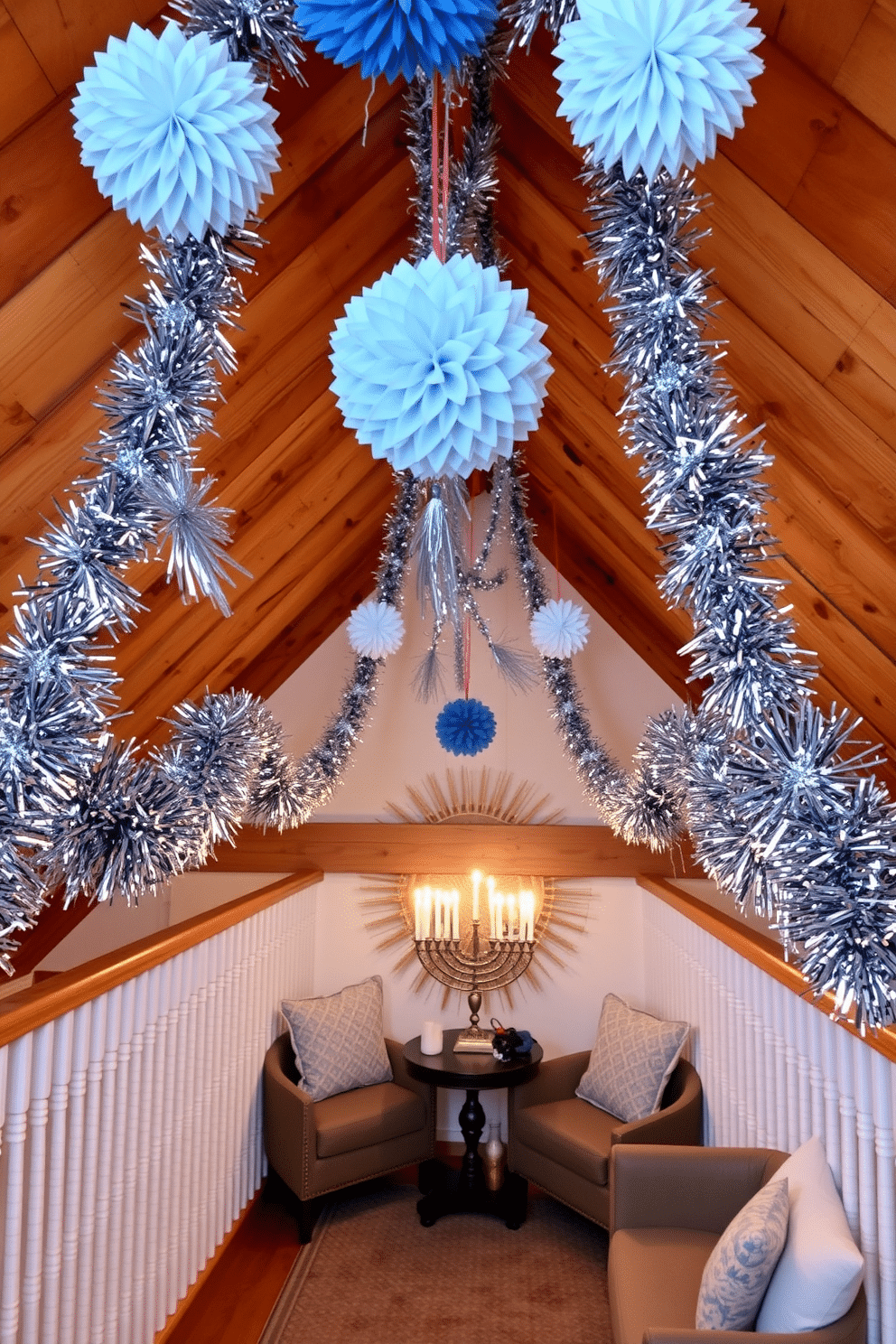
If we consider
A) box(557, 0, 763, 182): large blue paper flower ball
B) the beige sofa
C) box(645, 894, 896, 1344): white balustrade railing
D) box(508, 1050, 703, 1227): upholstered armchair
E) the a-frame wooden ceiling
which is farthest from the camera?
box(508, 1050, 703, 1227): upholstered armchair

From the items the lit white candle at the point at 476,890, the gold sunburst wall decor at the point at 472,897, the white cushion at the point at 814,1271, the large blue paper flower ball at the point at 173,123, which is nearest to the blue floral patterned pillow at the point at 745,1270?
the white cushion at the point at 814,1271

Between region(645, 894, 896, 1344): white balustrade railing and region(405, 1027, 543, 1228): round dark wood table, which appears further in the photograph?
region(405, 1027, 543, 1228): round dark wood table

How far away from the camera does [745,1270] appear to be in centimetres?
170

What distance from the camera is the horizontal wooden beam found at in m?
4.29

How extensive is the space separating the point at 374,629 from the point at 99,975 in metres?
1.18

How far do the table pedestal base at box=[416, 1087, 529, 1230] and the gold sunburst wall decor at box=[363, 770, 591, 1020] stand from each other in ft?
2.42

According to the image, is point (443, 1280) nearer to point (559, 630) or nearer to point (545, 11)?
point (559, 630)

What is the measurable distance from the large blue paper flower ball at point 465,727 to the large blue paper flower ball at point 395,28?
7.09 feet

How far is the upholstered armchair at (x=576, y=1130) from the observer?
2.98 metres

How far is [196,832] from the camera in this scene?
139 cm

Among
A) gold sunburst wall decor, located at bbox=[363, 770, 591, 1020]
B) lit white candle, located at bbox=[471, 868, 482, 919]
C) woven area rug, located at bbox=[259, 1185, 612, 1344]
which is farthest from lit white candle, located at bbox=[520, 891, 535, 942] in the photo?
woven area rug, located at bbox=[259, 1185, 612, 1344]

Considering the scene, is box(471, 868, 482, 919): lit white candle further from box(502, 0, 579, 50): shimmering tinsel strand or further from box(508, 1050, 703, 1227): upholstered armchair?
box(502, 0, 579, 50): shimmering tinsel strand

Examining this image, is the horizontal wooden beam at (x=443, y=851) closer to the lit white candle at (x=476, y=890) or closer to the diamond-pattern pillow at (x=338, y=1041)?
the lit white candle at (x=476, y=890)

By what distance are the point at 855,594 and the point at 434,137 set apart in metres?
1.50
